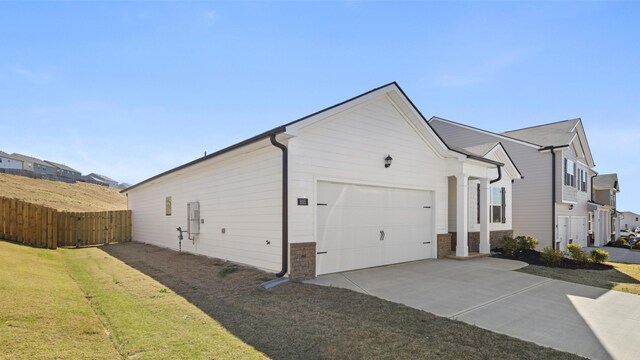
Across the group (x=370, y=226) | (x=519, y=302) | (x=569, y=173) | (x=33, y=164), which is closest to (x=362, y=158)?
(x=370, y=226)

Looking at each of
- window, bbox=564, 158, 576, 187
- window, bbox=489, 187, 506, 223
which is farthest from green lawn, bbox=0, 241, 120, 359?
window, bbox=564, 158, 576, 187

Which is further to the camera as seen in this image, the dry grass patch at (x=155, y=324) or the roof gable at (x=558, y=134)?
the roof gable at (x=558, y=134)

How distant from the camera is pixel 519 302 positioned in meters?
6.05

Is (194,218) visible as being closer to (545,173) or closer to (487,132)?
(487,132)

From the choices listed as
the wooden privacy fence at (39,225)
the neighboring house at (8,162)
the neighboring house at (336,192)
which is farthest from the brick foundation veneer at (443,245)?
the neighboring house at (8,162)

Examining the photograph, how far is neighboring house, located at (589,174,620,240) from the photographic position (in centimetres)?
2625

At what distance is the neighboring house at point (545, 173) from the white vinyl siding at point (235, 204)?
15199 mm

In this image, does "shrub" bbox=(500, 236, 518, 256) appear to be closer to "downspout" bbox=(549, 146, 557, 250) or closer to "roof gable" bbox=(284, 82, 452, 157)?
"roof gable" bbox=(284, 82, 452, 157)

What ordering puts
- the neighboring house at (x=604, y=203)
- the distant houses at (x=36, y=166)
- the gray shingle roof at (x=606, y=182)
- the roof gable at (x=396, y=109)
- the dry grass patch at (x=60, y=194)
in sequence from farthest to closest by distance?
the distant houses at (x=36, y=166), the gray shingle roof at (x=606, y=182), the dry grass patch at (x=60, y=194), the neighboring house at (x=604, y=203), the roof gable at (x=396, y=109)

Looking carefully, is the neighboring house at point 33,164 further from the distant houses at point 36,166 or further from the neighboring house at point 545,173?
the neighboring house at point 545,173

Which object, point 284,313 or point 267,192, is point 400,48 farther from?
point 284,313

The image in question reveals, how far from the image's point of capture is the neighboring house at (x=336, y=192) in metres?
7.73

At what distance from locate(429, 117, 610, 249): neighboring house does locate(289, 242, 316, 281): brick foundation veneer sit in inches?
610

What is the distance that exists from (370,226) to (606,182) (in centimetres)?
3534
